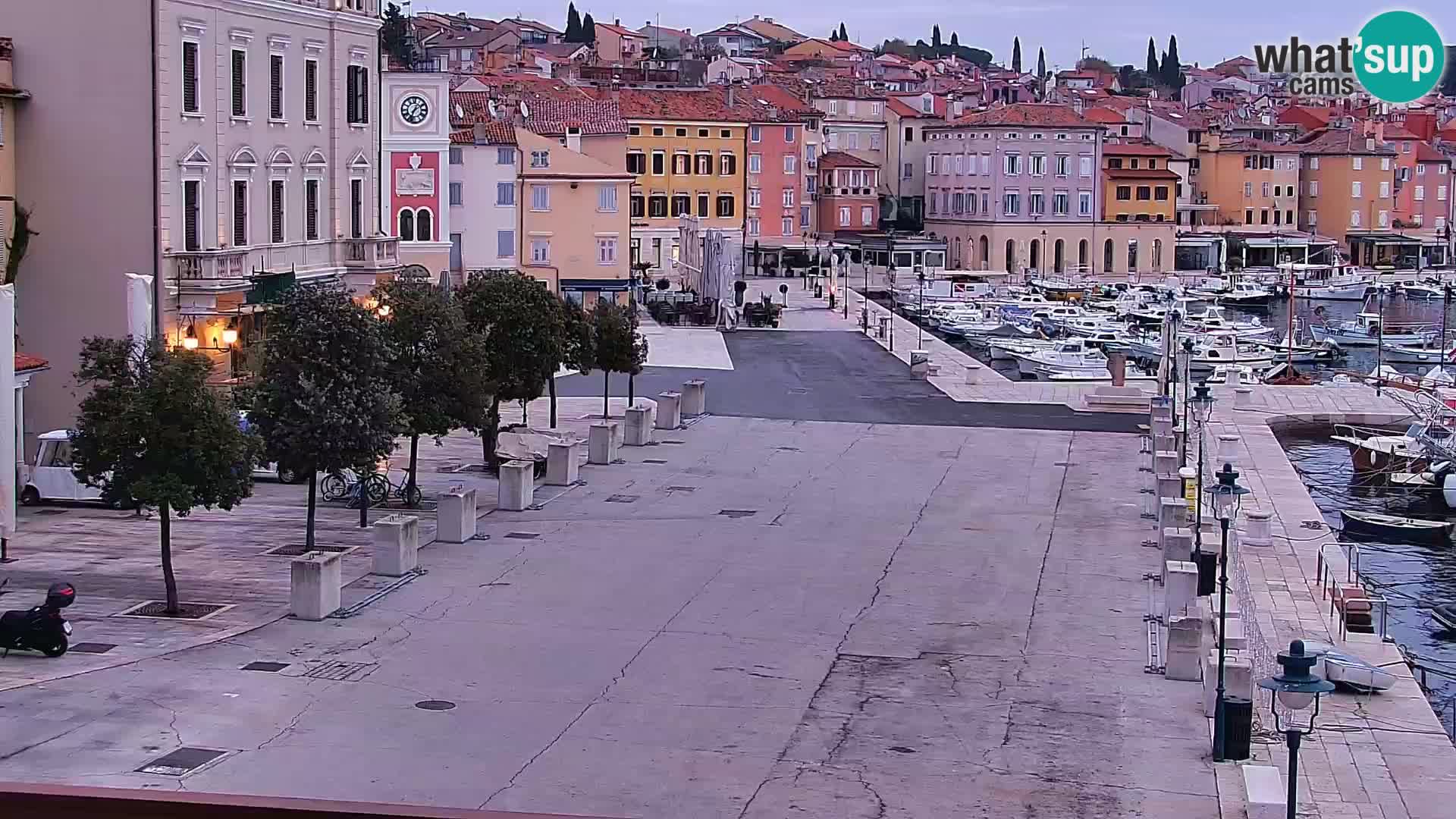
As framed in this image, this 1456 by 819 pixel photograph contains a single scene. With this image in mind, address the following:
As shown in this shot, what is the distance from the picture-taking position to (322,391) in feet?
76.4

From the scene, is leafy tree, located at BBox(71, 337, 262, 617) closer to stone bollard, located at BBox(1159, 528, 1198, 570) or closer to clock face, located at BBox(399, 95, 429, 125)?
stone bollard, located at BBox(1159, 528, 1198, 570)

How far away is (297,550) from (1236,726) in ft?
42.8

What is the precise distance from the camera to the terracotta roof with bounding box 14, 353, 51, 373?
86.2 ft

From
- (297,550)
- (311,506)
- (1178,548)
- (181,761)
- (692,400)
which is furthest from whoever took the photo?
(692,400)

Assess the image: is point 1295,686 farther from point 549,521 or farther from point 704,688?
point 549,521

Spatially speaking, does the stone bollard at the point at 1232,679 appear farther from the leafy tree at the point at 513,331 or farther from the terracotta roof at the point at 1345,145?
the terracotta roof at the point at 1345,145

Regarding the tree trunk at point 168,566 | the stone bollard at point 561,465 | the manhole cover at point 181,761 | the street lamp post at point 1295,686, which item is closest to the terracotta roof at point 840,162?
the stone bollard at point 561,465

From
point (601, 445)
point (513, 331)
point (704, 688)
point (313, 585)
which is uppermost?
point (513, 331)

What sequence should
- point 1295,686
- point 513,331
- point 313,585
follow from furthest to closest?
point 513,331 < point 313,585 < point 1295,686

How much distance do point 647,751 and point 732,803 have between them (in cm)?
156

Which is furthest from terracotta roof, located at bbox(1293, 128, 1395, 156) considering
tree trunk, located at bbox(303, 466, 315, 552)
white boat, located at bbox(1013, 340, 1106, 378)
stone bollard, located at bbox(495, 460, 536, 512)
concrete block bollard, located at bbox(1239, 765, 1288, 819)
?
concrete block bollard, located at bbox(1239, 765, 1288, 819)

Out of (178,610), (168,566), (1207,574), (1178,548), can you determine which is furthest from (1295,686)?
(178,610)

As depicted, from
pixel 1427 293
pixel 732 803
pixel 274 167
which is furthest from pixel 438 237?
pixel 1427 293

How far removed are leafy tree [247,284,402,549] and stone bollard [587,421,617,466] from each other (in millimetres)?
9572
